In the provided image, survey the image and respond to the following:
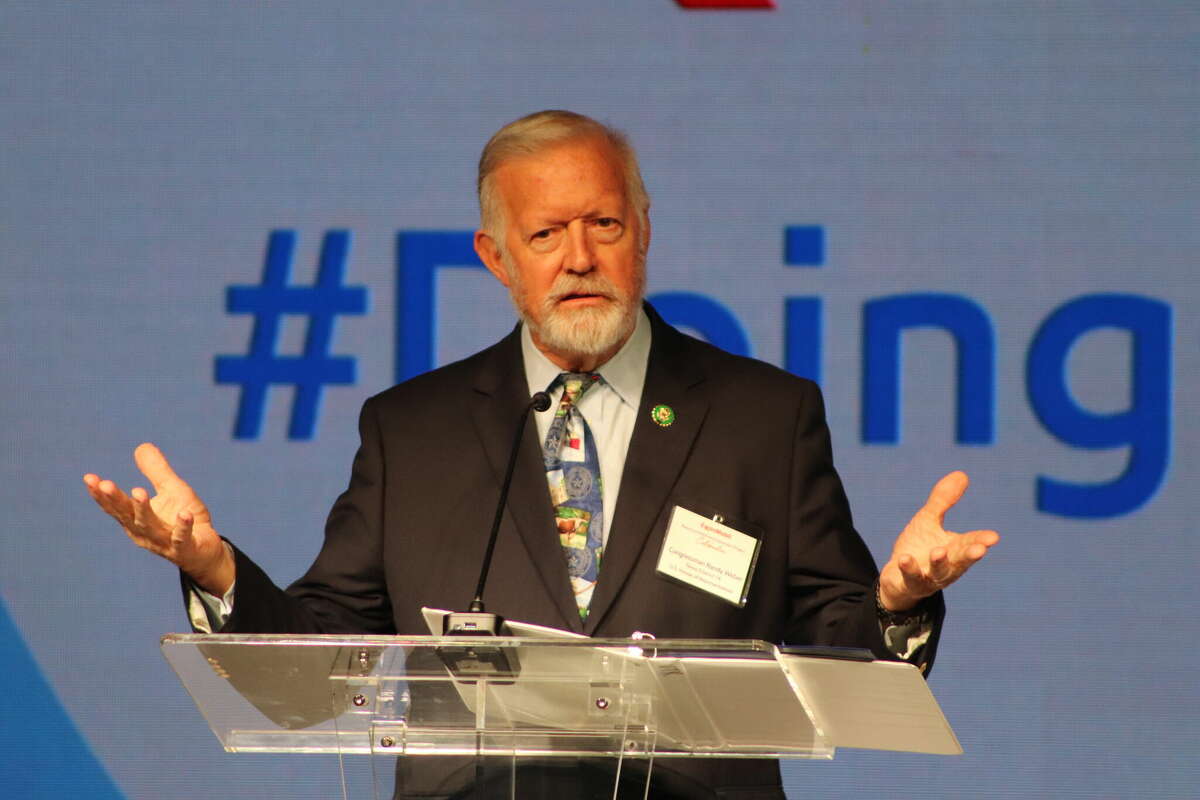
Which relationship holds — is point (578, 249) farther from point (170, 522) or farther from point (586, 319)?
point (170, 522)

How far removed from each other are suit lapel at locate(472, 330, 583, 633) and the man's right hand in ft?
1.62

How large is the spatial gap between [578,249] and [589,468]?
37 centimetres

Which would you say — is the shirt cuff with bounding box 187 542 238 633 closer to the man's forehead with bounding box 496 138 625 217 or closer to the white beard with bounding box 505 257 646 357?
the white beard with bounding box 505 257 646 357

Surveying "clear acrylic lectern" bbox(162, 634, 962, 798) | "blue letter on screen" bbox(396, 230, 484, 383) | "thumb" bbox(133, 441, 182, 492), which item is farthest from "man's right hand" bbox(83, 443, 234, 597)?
"blue letter on screen" bbox(396, 230, 484, 383)

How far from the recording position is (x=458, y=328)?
14.4ft

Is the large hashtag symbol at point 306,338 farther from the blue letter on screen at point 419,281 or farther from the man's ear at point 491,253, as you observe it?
the man's ear at point 491,253

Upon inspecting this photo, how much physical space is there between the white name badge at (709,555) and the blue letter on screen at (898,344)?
1737 mm

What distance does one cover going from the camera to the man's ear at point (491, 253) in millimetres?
2984

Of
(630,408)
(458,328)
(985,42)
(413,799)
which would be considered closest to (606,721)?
(413,799)

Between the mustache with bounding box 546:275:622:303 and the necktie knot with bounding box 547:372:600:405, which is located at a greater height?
the mustache with bounding box 546:275:622:303

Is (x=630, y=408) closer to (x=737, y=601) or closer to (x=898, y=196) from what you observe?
(x=737, y=601)

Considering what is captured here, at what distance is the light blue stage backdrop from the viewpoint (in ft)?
13.9

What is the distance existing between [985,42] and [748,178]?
0.70 m

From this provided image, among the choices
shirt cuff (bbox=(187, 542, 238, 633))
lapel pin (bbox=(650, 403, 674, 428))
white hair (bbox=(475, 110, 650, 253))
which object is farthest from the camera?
white hair (bbox=(475, 110, 650, 253))
